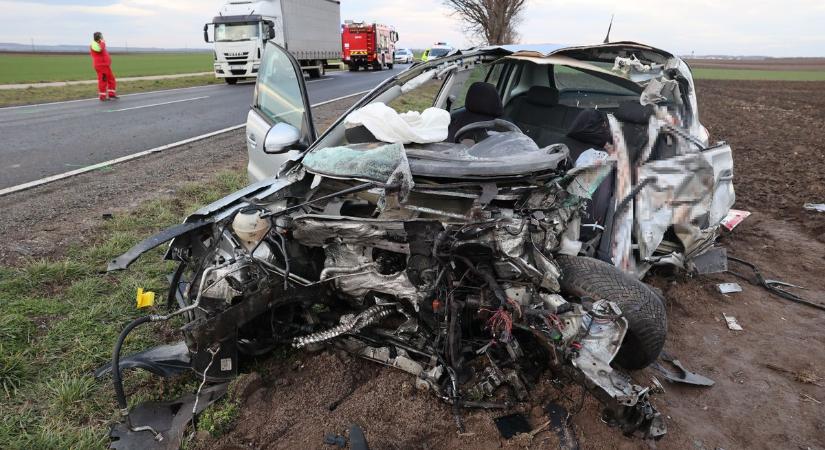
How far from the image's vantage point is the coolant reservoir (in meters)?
2.57

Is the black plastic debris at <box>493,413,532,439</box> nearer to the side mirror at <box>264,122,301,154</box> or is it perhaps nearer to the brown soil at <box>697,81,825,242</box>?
the side mirror at <box>264,122,301,154</box>

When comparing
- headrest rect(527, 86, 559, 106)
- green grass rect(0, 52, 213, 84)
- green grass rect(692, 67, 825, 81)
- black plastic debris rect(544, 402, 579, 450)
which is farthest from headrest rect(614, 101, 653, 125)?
green grass rect(692, 67, 825, 81)

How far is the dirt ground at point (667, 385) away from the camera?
7.93 feet

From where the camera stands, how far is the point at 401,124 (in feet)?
9.24

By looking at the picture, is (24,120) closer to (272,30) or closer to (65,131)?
(65,131)

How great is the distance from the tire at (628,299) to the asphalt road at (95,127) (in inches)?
247

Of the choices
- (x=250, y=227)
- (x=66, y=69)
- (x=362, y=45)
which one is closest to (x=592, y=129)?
(x=250, y=227)

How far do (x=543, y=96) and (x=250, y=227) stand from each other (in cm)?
309

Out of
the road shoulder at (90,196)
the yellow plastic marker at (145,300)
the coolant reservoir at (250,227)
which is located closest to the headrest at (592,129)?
the coolant reservoir at (250,227)

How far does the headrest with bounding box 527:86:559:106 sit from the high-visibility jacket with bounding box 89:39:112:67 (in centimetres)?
1348

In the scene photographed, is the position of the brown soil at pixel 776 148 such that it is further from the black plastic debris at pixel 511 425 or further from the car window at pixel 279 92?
the car window at pixel 279 92

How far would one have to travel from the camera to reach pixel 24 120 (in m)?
10.1

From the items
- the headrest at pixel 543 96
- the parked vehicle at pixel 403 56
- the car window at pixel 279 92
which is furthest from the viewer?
the parked vehicle at pixel 403 56

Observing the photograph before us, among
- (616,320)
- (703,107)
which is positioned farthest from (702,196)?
(703,107)
